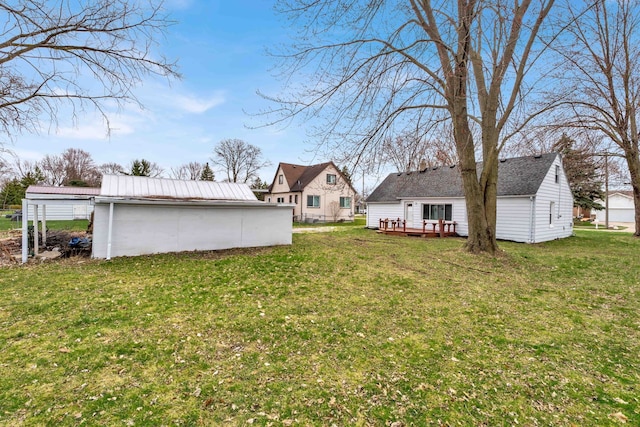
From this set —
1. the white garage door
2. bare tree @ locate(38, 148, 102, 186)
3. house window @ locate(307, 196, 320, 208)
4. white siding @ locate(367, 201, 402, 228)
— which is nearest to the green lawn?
white siding @ locate(367, 201, 402, 228)

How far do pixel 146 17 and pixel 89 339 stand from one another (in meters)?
6.63

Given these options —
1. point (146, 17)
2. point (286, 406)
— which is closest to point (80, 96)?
point (146, 17)

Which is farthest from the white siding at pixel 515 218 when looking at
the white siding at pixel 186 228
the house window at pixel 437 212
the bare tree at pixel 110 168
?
the bare tree at pixel 110 168

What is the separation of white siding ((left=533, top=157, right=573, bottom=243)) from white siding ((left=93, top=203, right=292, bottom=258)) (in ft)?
39.9

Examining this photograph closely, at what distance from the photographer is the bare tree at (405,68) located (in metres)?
6.54

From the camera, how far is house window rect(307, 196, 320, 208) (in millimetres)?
28700

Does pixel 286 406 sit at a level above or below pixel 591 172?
below

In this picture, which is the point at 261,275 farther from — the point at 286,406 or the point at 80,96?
the point at 80,96

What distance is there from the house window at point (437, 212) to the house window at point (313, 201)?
12485 mm

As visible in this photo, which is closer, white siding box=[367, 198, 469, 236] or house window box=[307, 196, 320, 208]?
white siding box=[367, 198, 469, 236]

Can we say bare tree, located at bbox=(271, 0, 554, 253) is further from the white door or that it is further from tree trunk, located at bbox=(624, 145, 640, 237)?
A: tree trunk, located at bbox=(624, 145, 640, 237)

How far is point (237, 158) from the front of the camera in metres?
39.9

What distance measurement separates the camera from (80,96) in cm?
722

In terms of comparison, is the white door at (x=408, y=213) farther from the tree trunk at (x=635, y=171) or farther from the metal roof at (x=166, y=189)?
the tree trunk at (x=635, y=171)
